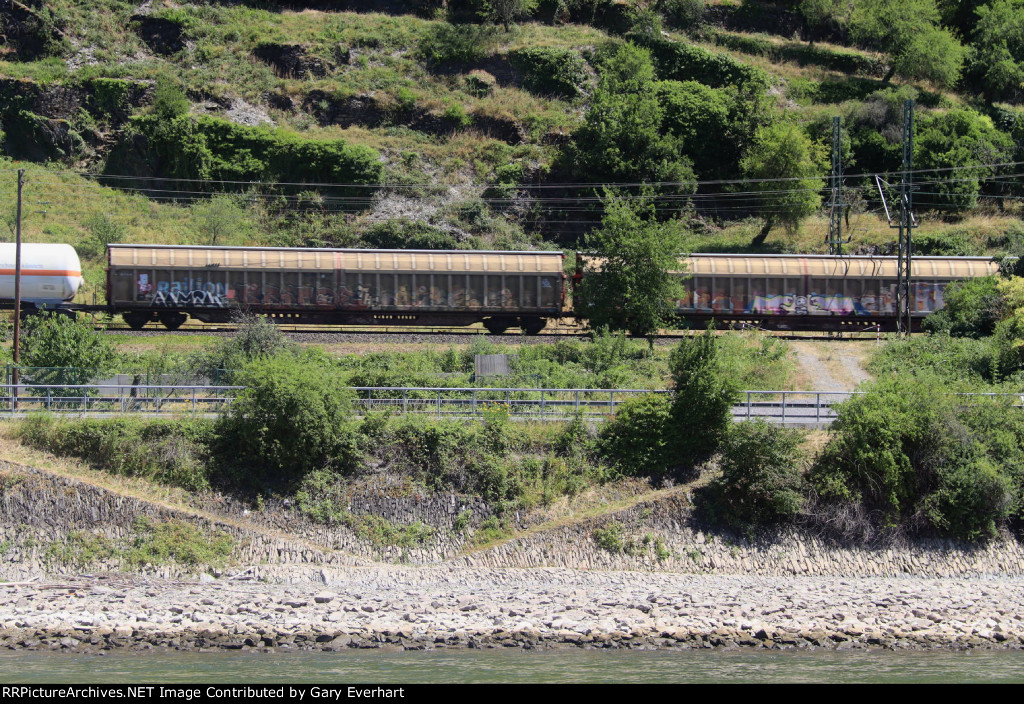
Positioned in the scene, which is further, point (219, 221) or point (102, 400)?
point (219, 221)

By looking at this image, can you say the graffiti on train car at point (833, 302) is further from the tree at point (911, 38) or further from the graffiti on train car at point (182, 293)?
the tree at point (911, 38)

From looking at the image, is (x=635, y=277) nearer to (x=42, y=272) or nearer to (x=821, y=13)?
(x=42, y=272)

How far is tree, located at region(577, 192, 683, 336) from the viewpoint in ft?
113

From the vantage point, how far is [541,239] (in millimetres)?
53344

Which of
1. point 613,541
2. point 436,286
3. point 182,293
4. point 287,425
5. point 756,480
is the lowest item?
point 613,541

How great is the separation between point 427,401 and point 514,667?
9608 millimetres

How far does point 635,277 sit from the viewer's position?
34594 mm

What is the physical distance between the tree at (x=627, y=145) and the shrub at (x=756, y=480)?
32648 millimetres

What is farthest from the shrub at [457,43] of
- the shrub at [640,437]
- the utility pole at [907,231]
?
the shrub at [640,437]

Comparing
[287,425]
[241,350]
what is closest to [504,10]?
[241,350]

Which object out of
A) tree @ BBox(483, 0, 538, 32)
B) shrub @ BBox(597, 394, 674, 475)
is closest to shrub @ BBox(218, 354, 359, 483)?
shrub @ BBox(597, 394, 674, 475)
